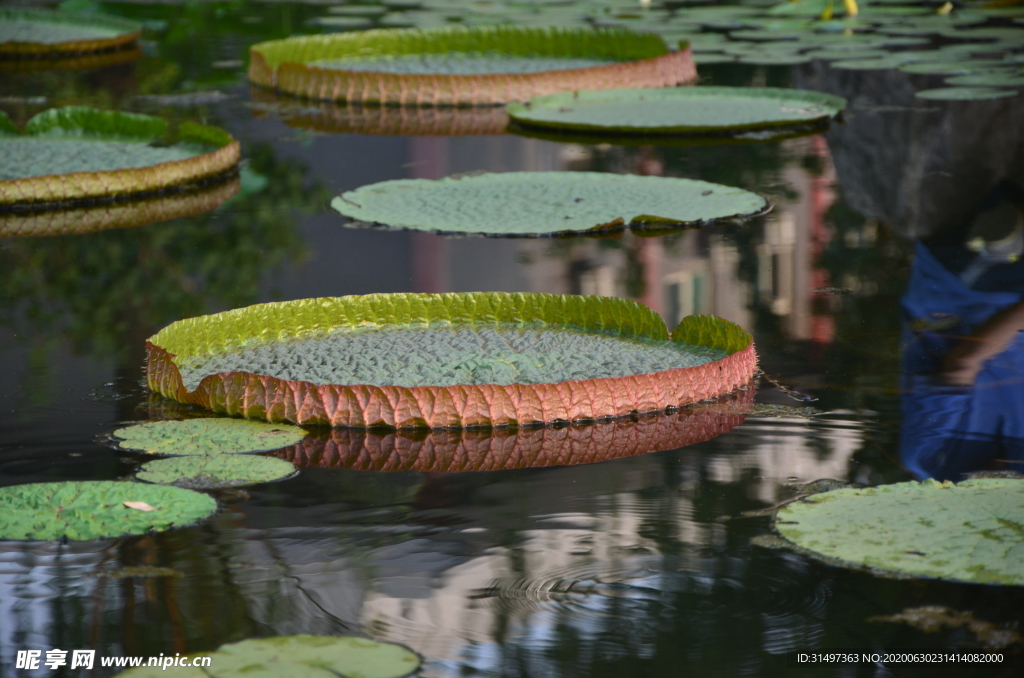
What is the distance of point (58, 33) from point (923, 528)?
26.2ft

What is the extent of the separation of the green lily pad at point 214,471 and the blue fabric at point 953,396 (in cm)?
114

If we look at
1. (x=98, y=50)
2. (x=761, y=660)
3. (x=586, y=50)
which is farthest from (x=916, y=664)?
(x=98, y=50)

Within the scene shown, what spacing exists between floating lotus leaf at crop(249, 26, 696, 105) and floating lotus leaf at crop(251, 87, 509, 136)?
0.06 metres

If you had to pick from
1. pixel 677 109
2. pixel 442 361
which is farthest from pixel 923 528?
pixel 677 109

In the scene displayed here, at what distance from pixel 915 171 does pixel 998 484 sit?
2950 mm

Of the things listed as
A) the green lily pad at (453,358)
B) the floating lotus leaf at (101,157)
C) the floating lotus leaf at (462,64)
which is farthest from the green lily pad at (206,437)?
the floating lotus leaf at (462,64)

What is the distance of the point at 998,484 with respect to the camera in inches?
92.0

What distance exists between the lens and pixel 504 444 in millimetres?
2686

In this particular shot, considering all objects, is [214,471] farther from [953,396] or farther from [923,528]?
[953,396]

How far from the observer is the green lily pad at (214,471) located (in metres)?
2.46

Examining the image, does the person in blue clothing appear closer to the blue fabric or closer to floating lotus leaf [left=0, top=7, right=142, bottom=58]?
the blue fabric

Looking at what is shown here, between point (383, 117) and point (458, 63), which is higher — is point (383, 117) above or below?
below

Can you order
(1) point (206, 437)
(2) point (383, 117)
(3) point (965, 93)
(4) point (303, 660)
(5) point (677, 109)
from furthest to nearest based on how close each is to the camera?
1. (2) point (383, 117)
2. (5) point (677, 109)
3. (3) point (965, 93)
4. (1) point (206, 437)
5. (4) point (303, 660)

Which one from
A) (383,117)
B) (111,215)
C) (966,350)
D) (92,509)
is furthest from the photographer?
(383,117)
